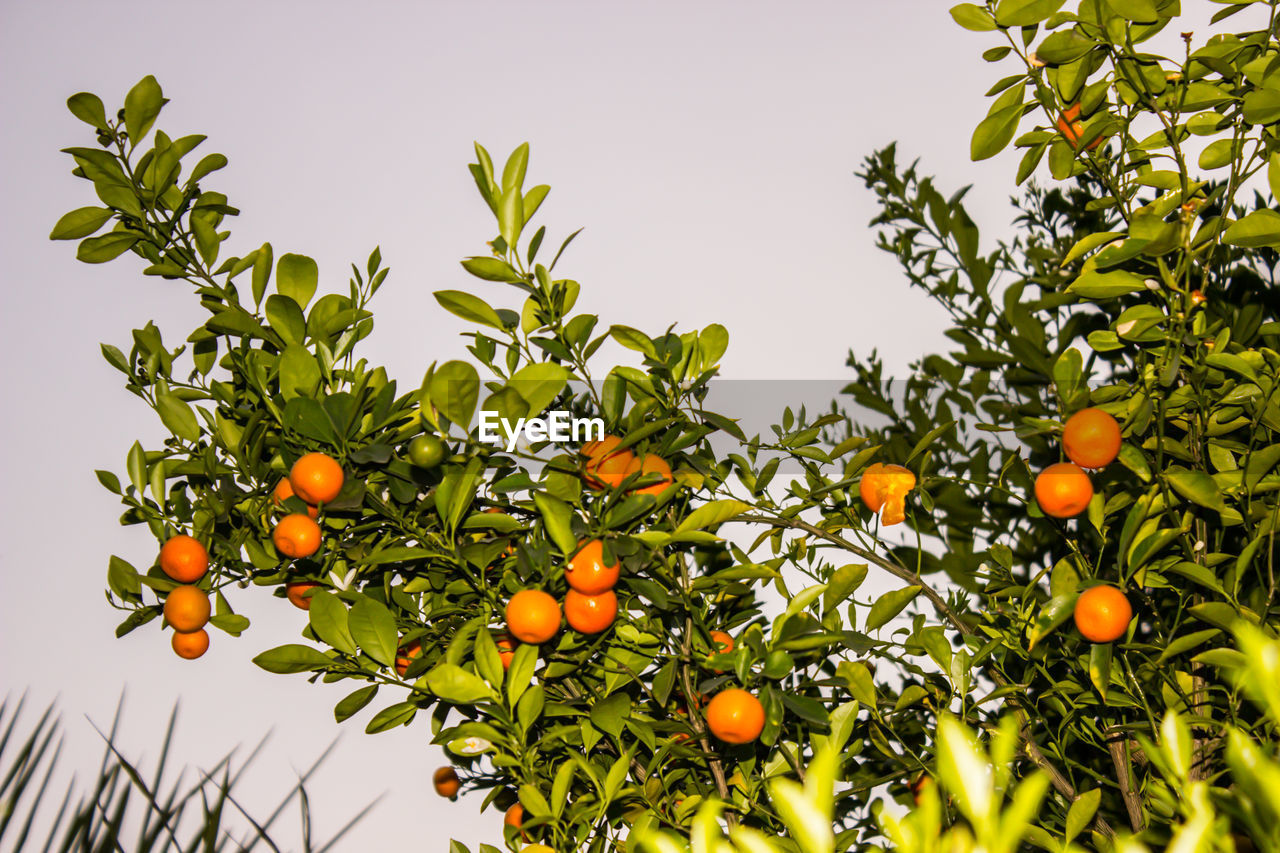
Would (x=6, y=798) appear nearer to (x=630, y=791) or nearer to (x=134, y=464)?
(x=134, y=464)

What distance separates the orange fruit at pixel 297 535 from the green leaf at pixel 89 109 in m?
0.40

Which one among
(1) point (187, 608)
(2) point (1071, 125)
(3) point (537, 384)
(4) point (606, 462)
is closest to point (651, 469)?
(4) point (606, 462)

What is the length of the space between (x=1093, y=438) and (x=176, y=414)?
2.75ft

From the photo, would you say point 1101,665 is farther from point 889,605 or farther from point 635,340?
point 635,340

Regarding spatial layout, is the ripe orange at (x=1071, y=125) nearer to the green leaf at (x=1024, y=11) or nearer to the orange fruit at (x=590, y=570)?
the green leaf at (x=1024, y=11)

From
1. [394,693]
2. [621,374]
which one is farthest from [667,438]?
[394,693]

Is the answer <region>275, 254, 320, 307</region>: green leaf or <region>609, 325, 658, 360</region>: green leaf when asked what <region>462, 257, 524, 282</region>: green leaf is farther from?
<region>275, 254, 320, 307</region>: green leaf

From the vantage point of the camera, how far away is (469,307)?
0.68m

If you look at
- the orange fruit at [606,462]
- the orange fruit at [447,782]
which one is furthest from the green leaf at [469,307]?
the orange fruit at [447,782]

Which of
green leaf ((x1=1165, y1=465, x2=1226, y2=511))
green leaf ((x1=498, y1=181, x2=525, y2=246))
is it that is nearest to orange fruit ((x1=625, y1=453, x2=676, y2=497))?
green leaf ((x1=498, y1=181, x2=525, y2=246))

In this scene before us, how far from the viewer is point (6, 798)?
713 millimetres

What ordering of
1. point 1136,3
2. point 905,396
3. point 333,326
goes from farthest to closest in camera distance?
point 905,396
point 333,326
point 1136,3

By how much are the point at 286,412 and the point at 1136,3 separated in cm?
76

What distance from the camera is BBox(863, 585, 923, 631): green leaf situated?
0.77m
